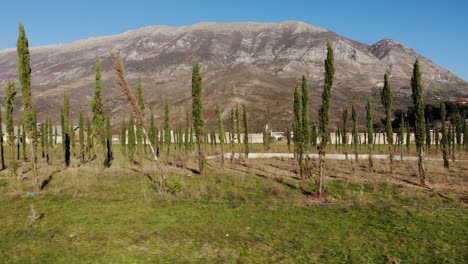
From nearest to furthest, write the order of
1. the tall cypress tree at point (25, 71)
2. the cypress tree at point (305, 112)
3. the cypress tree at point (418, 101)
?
1. the tall cypress tree at point (25, 71)
2. the cypress tree at point (305, 112)
3. the cypress tree at point (418, 101)

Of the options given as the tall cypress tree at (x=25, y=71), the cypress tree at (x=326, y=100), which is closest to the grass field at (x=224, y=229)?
the cypress tree at (x=326, y=100)

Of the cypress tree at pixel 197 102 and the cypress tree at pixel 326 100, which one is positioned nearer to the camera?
the cypress tree at pixel 326 100

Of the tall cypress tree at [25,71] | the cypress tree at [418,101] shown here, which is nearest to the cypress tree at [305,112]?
the cypress tree at [418,101]

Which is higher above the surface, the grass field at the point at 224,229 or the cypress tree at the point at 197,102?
the cypress tree at the point at 197,102

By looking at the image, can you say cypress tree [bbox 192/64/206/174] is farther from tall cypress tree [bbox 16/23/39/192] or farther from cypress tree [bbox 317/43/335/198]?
tall cypress tree [bbox 16/23/39/192]

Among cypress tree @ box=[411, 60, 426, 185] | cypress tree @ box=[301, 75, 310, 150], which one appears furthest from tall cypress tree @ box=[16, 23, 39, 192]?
cypress tree @ box=[411, 60, 426, 185]

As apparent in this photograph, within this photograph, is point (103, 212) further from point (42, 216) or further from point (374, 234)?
point (374, 234)

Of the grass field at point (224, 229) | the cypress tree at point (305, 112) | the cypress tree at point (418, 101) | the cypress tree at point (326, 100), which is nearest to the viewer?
the grass field at point (224, 229)

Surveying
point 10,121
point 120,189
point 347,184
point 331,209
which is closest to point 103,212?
point 120,189

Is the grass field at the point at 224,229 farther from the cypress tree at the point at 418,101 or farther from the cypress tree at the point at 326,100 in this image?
the cypress tree at the point at 418,101

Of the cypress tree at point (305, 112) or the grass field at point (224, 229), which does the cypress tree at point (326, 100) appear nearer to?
the grass field at point (224, 229)

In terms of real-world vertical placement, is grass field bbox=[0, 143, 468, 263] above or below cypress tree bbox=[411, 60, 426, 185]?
below

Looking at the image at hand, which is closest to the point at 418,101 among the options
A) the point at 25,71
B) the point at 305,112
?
the point at 305,112

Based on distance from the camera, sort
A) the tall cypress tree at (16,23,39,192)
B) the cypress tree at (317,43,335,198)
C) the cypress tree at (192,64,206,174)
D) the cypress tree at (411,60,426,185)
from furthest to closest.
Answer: the cypress tree at (192,64,206,174) → the cypress tree at (411,60,426,185) → the cypress tree at (317,43,335,198) → the tall cypress tree at (16,23,39,192)
